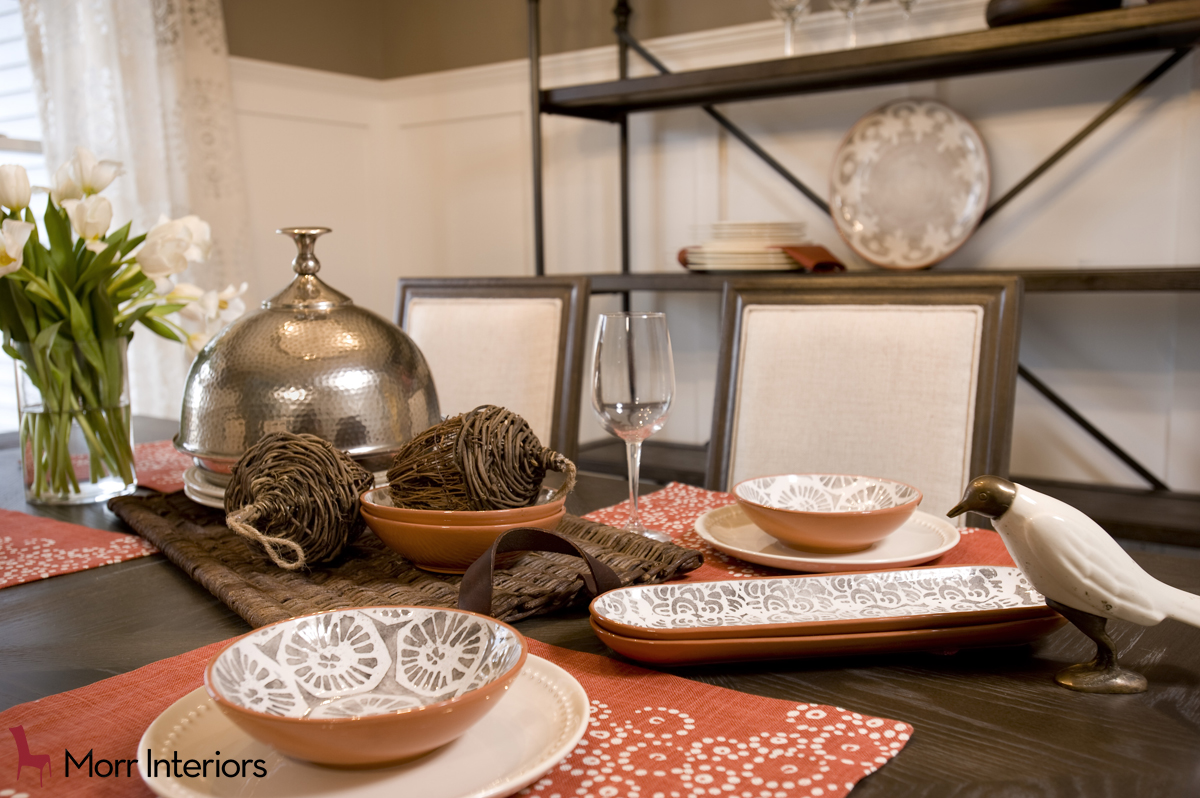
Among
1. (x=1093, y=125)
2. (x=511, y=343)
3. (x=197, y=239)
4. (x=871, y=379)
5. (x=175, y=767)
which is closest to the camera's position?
(x=175, y=767)

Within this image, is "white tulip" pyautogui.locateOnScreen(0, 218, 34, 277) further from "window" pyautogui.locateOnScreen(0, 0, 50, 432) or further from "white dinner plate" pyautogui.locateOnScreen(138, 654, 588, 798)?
"window" pyautogui.locateOnScreen(0, 0, 50, 432)

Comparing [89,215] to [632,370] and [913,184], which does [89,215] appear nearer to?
[632,370]

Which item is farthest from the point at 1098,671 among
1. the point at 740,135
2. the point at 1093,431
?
the point at 740,135

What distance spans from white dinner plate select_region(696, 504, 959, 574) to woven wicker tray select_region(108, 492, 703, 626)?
0.06 m

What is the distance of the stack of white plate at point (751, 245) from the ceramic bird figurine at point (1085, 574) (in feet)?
5.84

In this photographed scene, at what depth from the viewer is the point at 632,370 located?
872 mm

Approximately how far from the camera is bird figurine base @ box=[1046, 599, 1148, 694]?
21.5 inches

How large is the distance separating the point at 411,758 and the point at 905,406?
3.04 feet

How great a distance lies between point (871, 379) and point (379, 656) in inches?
34.6

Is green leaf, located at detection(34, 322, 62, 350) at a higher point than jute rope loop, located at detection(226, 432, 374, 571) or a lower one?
higher

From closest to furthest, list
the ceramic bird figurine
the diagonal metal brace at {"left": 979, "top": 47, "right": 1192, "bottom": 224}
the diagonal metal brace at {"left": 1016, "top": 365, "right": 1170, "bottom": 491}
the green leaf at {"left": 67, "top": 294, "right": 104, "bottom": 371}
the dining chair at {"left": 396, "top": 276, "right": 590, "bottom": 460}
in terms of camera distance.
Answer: the ceramic bird figurine
the green leaf at {"left": 67, "top": 294, "right": 104, "bottom": 371}
the dining chair at {"left": 396, "top": 276, "right": 590, "bottom": 460}
the diagonal metal brace at {"left": 979, "top": 47, "right": 1192, "bottom": 224}
the diagonal metal brace at {"left": 1016, "top": 365, "right": 1170, "bottom": 491}

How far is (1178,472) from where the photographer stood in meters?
2.21

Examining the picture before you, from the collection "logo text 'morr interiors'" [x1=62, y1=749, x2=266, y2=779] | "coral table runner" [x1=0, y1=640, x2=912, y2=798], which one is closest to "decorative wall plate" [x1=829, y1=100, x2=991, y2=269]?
"coral table runner" [x1=0, y1=640, x2=912, y2=798]

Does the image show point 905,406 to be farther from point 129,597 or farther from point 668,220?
point 668,220
